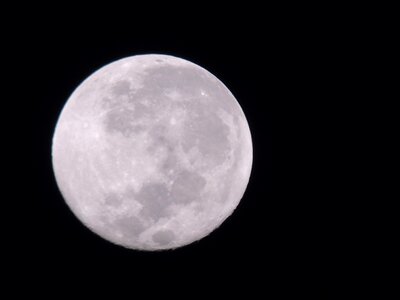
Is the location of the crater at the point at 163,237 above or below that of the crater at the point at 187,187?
below

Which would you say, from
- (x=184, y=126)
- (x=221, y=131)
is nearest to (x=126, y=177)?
(x=184, y=126)

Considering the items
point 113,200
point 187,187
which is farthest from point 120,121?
point 187,187

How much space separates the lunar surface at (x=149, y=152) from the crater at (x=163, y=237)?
0.01 m

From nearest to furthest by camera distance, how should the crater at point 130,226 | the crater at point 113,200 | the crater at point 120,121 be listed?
the crater at point 120,121 < the crater at point 113,200 < the crater at point 130,226

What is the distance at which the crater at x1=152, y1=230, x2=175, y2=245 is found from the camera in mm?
4748

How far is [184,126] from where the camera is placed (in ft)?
14.7

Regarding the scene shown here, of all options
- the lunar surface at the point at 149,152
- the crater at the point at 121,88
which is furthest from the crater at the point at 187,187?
the crater at the point at 121,88

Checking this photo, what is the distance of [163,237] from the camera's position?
15.7 feet

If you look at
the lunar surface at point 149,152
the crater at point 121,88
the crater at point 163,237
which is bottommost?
the crater at point 163,237

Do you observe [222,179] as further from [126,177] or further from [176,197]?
[126,177]

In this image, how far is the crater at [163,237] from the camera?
4748mm

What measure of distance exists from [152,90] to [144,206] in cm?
123

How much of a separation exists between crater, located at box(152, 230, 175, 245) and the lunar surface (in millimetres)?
11

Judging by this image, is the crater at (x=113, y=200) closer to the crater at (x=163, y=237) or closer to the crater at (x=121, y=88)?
the crater at (x=163, y=237)
